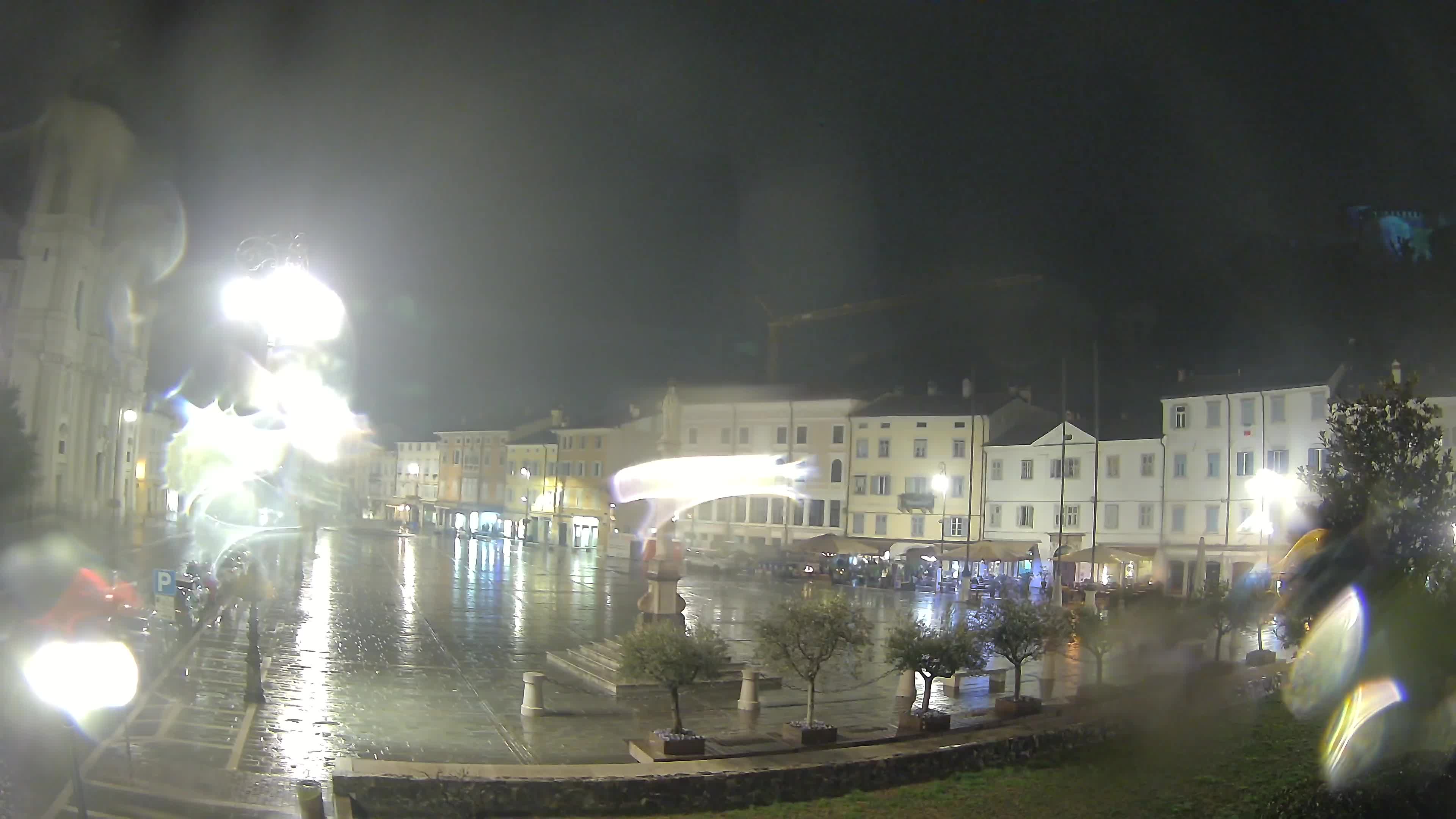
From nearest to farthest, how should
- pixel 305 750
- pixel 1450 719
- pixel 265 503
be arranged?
pixel 1450 719, pixel 305 750, pixel 265 503

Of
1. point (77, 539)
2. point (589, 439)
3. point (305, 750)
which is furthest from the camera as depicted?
point (589, 439)

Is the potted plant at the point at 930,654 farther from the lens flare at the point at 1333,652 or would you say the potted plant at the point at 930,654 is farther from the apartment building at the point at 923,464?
the apartment building at the point at 923,464

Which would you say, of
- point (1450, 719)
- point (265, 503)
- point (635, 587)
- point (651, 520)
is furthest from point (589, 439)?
point (1450, 719)

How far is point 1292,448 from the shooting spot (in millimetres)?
39781

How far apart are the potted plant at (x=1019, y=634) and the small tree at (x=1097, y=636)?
0.29 m

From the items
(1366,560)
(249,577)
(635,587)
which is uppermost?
(1366,560)

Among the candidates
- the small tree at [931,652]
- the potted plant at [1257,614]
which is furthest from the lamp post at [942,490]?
the small tree at [931,652]

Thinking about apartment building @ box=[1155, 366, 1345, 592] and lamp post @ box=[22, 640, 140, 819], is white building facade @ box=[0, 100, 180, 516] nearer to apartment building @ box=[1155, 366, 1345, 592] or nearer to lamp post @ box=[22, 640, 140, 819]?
lamp post @ box=[22, 640, 140, 819]

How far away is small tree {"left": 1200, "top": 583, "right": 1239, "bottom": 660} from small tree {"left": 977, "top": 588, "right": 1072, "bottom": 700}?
4588 mm

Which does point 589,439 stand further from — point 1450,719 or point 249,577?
point 1450,719

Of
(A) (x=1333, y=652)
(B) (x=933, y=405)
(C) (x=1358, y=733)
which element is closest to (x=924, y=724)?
(A) (x=1333, y=652)

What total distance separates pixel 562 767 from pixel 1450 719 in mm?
8850

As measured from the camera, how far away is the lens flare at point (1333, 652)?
35.2ft

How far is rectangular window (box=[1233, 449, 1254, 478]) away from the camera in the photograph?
41281 millimetres
